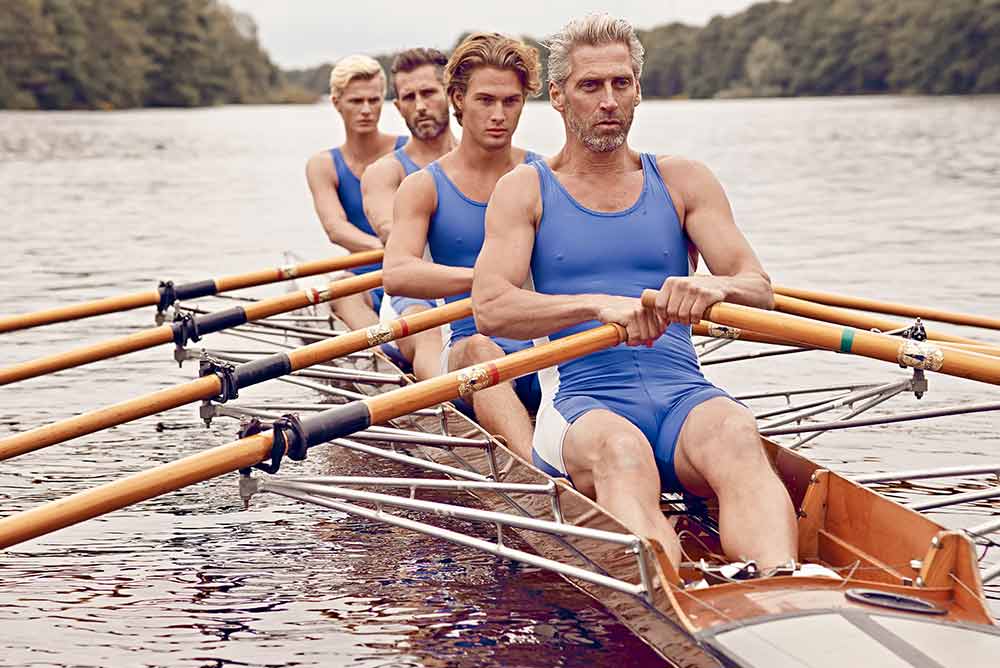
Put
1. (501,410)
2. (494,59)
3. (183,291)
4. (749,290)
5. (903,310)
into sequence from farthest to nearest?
1. (183,291)
2. (903,310)
3. (494,59)
4. (501,410)
5. (749,290)

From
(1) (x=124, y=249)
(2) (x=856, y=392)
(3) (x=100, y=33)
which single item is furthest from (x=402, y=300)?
(3) (x=100, y=33)

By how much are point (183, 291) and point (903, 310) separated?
4625 mm

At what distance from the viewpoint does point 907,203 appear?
24562mm

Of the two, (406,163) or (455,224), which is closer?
(455,224)

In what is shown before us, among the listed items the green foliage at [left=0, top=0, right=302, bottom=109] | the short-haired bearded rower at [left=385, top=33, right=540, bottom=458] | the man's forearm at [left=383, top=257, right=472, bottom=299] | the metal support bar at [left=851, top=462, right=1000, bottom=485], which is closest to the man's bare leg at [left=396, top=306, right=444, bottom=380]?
the short-haired bearded rower at [left=385, top=33, right=540, bottom=458]

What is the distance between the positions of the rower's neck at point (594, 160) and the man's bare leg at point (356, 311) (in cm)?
414

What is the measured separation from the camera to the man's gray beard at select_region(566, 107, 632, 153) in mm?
5336

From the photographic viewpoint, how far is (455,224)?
709cm

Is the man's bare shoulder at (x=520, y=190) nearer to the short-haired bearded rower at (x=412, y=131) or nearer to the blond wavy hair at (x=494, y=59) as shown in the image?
the blond wavy hair at (x=494, y=59)

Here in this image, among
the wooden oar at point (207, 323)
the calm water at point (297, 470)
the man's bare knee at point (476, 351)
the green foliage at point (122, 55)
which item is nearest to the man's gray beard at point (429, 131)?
the wooden oar at point (207, 323)

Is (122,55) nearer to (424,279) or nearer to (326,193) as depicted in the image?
(326,193)

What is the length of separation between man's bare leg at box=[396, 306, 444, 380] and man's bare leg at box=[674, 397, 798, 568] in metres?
2.53

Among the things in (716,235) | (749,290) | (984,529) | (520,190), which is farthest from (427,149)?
(984,529)

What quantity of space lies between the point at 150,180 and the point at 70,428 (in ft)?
98.2
